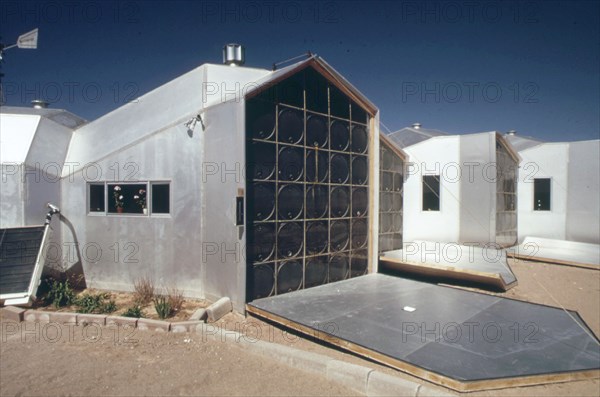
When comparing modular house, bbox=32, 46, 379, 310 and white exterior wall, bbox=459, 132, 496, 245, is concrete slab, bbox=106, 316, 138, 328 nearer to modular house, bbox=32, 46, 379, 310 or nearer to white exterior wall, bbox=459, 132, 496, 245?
modular house, bbox=32, 46, 379, 310

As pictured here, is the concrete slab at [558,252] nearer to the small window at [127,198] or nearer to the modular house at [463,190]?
the modular house at [463,190]

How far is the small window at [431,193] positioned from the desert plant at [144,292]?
10502mm

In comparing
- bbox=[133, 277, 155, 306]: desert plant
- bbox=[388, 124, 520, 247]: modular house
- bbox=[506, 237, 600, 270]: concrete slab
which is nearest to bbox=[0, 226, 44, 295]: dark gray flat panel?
bbox=[133, 277, 155, 306]: desert plant

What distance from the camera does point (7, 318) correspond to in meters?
6.20

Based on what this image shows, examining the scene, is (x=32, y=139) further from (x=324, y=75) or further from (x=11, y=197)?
(x=324, y=75)

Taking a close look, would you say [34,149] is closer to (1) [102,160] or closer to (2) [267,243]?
(1) [102,160]

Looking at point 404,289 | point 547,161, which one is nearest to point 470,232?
point 547,161

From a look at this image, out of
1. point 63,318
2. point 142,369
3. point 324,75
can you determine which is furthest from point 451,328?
point 63,318

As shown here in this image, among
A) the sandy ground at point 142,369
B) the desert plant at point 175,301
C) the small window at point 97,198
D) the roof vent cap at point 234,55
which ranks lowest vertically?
the sandy ground at point 142,369

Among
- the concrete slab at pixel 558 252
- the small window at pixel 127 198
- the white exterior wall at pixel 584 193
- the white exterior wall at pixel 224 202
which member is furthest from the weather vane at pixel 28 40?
the white exterior wall at pixel 584 193

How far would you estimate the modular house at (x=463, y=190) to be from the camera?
12.4m

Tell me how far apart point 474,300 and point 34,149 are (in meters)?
10.5

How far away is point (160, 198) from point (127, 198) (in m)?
0.93

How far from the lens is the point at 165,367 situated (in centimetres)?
455
